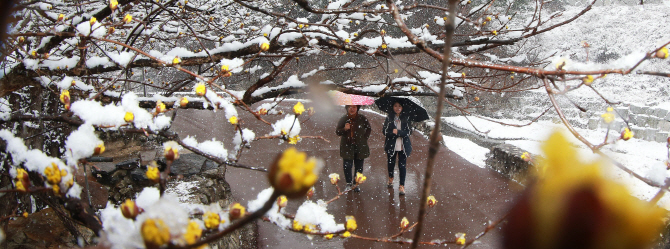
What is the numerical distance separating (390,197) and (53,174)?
498 centimetres

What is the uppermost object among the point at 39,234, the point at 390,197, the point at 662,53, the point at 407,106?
the point at 662,53

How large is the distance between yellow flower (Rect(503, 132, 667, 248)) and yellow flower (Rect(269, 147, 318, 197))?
24cm

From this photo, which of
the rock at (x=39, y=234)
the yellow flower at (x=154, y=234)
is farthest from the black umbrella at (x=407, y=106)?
the yellow flower at (x=154, y=234)

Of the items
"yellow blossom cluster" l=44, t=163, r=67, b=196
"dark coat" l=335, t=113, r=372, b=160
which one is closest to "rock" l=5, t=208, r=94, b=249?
"yellow blossom cluster" l=44, t=163, r=67, b=196

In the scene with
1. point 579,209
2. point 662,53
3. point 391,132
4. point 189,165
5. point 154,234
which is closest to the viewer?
point 579,209

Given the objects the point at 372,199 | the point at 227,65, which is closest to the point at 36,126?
the point at 227,65

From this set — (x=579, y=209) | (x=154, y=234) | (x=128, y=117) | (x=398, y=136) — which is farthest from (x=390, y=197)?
(x=579, y=209)

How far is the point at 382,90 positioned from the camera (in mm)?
2738

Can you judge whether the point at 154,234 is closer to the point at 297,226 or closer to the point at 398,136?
the point at 297,226

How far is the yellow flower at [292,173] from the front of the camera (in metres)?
0.38

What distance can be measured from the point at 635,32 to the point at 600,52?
103 inches

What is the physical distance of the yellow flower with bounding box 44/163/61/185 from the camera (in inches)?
36.7

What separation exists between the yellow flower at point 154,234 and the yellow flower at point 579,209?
0.50 metres

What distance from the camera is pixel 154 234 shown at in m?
0.54
